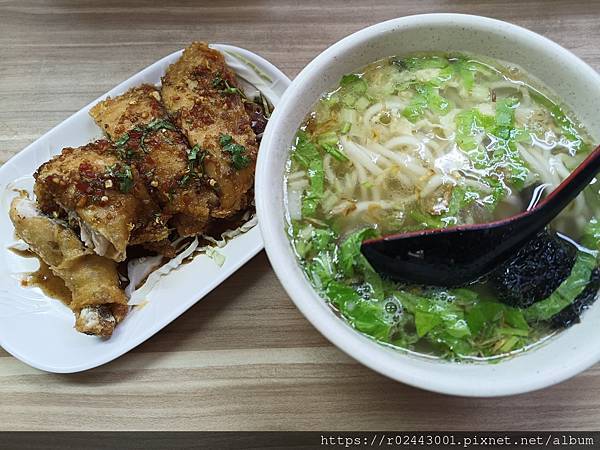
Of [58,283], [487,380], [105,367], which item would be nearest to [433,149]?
[487,380]

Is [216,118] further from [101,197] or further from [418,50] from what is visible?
[418,50]

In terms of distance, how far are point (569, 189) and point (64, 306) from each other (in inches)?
58.1

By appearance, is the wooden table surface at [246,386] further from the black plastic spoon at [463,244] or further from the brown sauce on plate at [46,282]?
the black plastic spoon at [463,244]

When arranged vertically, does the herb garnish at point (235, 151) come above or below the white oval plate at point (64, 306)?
above

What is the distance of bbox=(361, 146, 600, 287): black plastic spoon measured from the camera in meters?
1.22

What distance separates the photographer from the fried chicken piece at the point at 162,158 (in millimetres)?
1712

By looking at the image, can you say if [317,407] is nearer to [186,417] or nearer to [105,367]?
[186,417]

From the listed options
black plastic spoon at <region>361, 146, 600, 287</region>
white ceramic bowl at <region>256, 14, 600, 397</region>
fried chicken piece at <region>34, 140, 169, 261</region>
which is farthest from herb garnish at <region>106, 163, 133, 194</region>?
black plastic spoon at <region>361, 146, 600, 287</region>

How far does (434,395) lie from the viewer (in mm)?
1538

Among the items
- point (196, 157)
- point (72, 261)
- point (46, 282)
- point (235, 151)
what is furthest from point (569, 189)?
point (46, 282)

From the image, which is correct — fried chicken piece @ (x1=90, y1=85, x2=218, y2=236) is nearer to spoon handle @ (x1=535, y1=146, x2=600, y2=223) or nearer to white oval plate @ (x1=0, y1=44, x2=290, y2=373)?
white oval plate @ (x1=0, y1=44, x2=290, y2=373)

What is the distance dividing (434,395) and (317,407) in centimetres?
33

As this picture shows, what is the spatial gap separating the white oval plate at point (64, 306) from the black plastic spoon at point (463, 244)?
21.0 inches

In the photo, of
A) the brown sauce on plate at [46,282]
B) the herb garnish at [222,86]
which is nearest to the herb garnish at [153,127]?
the herb garnish at [222,86]
